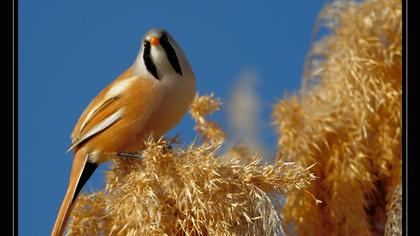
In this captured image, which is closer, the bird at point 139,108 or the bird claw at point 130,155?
the bird claw at point 130,155

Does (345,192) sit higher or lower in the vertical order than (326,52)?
lower

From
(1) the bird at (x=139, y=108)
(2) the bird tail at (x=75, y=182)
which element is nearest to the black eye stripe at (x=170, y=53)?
(1) the bird at (x=139, y=108)

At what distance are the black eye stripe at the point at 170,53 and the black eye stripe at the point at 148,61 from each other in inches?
2.2

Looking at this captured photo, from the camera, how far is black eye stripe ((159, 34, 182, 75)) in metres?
2.04

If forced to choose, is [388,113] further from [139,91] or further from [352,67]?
[139,91]

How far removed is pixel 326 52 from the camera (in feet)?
8.11

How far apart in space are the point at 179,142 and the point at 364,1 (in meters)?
1.07

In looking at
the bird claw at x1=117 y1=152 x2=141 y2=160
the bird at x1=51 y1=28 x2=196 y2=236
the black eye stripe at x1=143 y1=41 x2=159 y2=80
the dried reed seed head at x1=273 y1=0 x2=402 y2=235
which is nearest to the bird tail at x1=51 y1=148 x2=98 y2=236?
the bird at x1=51 y1=28 x2=196 y2=236

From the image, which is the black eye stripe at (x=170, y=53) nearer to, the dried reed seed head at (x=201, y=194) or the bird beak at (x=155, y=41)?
the bird beak at (x=155, y=41)

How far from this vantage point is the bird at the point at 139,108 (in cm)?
206
